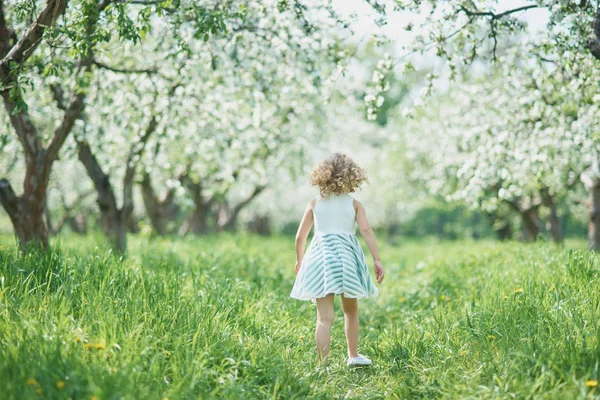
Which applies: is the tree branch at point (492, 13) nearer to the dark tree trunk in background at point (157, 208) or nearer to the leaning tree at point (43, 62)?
the leaning tree at point (43, 62)

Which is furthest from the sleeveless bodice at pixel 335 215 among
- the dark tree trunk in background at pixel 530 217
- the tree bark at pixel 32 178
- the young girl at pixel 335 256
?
the dark tree trunk in background at pixel 530 217

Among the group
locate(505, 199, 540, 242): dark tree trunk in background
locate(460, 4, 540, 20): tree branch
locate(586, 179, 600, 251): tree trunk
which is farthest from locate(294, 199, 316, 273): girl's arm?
locate(505, 199, 540, 242): dark tree trunk in background

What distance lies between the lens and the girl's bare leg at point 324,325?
4539 mm

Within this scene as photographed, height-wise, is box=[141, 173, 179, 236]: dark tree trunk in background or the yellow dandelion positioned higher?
box=[141, 173, 179, 236]: dark tree trunk in background

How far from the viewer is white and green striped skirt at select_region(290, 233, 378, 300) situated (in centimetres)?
447

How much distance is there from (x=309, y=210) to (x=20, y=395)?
264cm

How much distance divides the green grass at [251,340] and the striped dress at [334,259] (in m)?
0.61

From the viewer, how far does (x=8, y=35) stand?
20.3ft

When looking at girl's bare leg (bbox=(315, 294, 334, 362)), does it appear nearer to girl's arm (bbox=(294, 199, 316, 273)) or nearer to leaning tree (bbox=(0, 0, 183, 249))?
girl's arm (bbox=(294, 199, 316, 273))

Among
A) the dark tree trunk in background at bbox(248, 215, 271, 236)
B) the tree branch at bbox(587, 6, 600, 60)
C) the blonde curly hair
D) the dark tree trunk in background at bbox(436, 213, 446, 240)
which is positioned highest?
the tree branch at bbox(587, 6, 600, 60)

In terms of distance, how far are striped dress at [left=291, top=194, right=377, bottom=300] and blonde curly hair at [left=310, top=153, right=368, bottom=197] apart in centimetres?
8

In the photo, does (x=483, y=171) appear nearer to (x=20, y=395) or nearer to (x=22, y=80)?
(x=22, y=80)

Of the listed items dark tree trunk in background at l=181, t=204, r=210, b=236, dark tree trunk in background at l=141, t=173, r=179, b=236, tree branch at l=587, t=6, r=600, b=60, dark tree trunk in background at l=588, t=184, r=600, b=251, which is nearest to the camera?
tree branch at l=587, t=6, r=600, b=60

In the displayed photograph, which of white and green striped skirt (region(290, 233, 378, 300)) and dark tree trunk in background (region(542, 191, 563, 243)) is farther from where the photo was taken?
dark tree trunk in background (region(542, 191, 563, 243))
